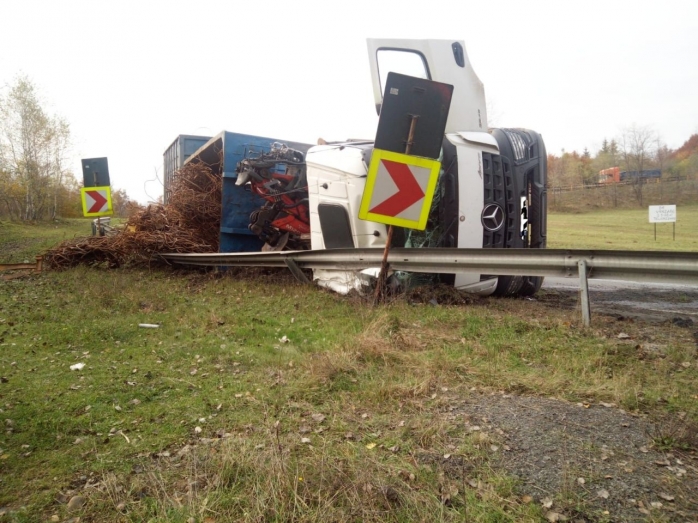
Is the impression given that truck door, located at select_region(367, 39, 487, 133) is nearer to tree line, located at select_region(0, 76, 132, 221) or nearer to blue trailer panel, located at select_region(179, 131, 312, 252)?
blue trailer panel, located at select_region(179, 131, 312, 252)

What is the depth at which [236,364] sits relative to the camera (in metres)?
4.56

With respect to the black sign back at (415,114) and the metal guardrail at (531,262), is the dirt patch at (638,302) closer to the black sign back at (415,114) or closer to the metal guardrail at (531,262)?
the metal guardrail at (531,262)

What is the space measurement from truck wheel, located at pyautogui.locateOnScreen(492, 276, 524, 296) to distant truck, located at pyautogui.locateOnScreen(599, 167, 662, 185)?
199 ft

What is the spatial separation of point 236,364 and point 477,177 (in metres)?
3.60

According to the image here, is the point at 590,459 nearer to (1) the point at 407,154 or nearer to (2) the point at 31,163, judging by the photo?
(1) the point at 407,154

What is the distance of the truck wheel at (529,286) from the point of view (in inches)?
292

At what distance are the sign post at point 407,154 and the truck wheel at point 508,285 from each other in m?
1.72

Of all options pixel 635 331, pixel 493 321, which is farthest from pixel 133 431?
pixel 635 331

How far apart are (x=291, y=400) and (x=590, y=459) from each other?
72.5 inches

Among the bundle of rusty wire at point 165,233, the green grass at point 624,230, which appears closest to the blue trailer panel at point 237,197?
the bundle of rusty wire at point 165,233

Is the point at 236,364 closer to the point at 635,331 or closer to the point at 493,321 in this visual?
the point at 493,321

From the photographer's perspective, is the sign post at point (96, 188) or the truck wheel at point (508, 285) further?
the sign post at point (96, 188)

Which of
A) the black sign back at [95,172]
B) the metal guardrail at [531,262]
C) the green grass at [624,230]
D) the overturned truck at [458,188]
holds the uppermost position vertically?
the black sign back at [95,172]

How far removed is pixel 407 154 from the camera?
5.88 metres
